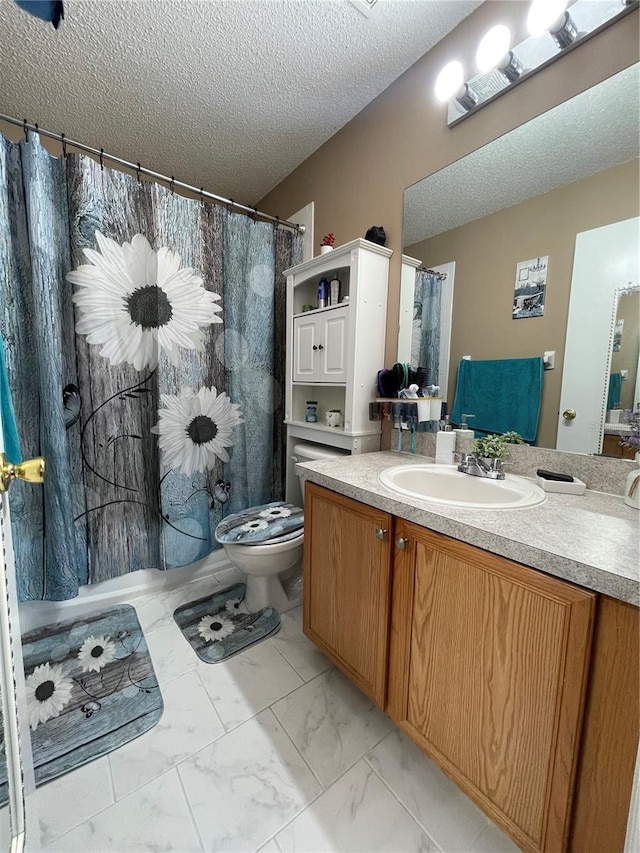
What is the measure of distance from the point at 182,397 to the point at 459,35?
1.79m

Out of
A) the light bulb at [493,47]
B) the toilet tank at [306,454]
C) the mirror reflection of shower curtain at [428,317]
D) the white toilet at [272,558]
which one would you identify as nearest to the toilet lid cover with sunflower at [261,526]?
the white toilet at [272,558]

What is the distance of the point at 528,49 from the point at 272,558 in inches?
77.8

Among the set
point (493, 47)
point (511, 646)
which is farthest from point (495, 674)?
point (493, 47)

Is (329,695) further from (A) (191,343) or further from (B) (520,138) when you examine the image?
(B) (520,138)

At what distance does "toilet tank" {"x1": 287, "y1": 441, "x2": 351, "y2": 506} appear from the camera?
66.9 inches

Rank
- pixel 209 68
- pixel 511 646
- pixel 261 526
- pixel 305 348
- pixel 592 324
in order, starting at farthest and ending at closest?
pixel 305 348
pixel 261 526
pixel 209 68
pixel 592 324
pixel 511 646

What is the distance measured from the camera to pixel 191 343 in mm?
1638

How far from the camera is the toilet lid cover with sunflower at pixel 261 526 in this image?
1416 mm

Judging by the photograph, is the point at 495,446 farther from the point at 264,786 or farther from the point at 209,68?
the point at 209,68

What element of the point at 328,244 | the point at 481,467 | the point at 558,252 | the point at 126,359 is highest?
the point at 328,244

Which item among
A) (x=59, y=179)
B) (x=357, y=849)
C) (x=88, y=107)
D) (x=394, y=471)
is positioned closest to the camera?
(x=357, y=849)

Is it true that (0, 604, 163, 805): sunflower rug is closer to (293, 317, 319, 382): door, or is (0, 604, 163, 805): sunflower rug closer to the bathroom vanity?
the bathroom vanity

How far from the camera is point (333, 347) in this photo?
159 cm

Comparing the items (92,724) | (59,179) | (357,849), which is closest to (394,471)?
(357,849)
